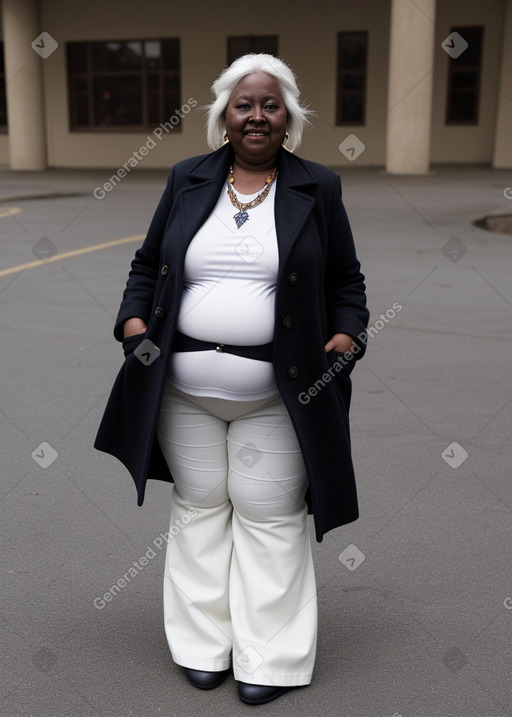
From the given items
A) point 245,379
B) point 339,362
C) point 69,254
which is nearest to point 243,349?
A: point 245,379

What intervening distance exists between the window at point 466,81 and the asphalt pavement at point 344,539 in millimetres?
17309

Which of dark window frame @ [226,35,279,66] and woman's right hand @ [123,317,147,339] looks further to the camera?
dark window frame @ [226,35,279,66]

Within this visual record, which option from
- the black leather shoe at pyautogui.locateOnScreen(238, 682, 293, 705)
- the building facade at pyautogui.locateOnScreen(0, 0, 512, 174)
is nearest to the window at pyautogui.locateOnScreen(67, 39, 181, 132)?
the building facade at pyautogui.locateOnScreen(0, 0, 512, 174)

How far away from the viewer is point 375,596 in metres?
3.58

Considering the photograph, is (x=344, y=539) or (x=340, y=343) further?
(x=344, y=539)

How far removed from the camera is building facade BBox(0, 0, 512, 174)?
80.1ft

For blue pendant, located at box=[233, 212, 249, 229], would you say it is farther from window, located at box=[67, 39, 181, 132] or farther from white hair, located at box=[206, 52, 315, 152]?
window, located at box=[67, 39, 181, 132]

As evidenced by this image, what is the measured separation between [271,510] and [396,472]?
6.77 ft

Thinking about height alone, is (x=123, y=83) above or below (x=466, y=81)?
below

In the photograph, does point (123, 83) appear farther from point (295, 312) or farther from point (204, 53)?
point (295, 312)

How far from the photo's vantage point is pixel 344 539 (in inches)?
160

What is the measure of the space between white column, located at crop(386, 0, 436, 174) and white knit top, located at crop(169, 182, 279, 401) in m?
18.2

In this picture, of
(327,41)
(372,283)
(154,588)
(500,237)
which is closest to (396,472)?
(154,588)

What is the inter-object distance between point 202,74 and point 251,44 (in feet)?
5.18
